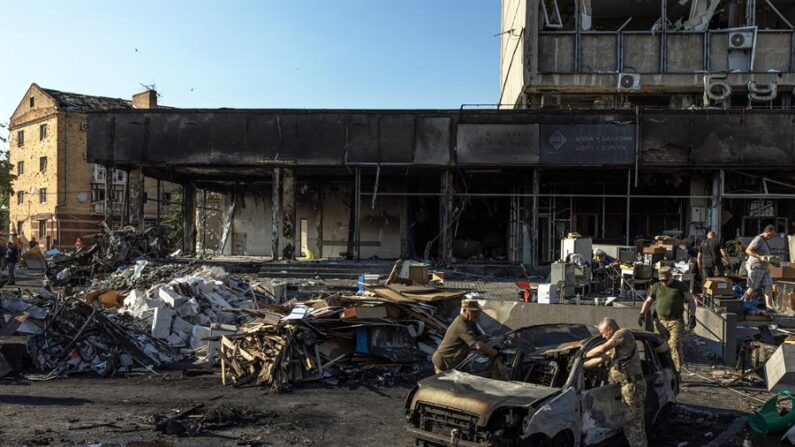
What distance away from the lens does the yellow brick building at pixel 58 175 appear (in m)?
44.1

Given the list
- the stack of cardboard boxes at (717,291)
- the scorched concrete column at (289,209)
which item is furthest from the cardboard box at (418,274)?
the scorched concrete column at (289,209)

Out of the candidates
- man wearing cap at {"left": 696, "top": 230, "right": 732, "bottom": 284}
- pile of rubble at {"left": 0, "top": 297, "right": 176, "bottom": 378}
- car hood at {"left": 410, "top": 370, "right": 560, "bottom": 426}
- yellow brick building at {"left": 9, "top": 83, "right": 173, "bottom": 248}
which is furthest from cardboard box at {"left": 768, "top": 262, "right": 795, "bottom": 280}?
yellow brick building at {"left": 9, "top": 83, "right": 173, "bottom": 248}

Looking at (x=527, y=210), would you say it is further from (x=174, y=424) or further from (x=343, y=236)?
(x=174, y=424)

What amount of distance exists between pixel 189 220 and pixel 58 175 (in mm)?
22030

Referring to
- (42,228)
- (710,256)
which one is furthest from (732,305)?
(42,228)

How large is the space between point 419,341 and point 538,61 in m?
18.1

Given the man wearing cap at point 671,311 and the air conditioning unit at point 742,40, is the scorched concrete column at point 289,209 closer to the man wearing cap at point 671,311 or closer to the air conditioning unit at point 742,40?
the man wearing cap at point 671,311

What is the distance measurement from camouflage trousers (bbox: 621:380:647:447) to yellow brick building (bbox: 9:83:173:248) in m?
41.4

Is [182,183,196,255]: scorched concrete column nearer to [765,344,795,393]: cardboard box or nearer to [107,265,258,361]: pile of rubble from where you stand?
[107,265,258,361]: pile of rubble

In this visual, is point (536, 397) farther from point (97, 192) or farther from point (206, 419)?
point (97, 192)

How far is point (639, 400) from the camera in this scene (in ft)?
19.9

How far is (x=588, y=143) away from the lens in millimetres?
21078

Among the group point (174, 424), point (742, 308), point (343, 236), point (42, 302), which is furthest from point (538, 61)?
point (174, 424)

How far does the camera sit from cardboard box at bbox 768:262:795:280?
46.3ft
